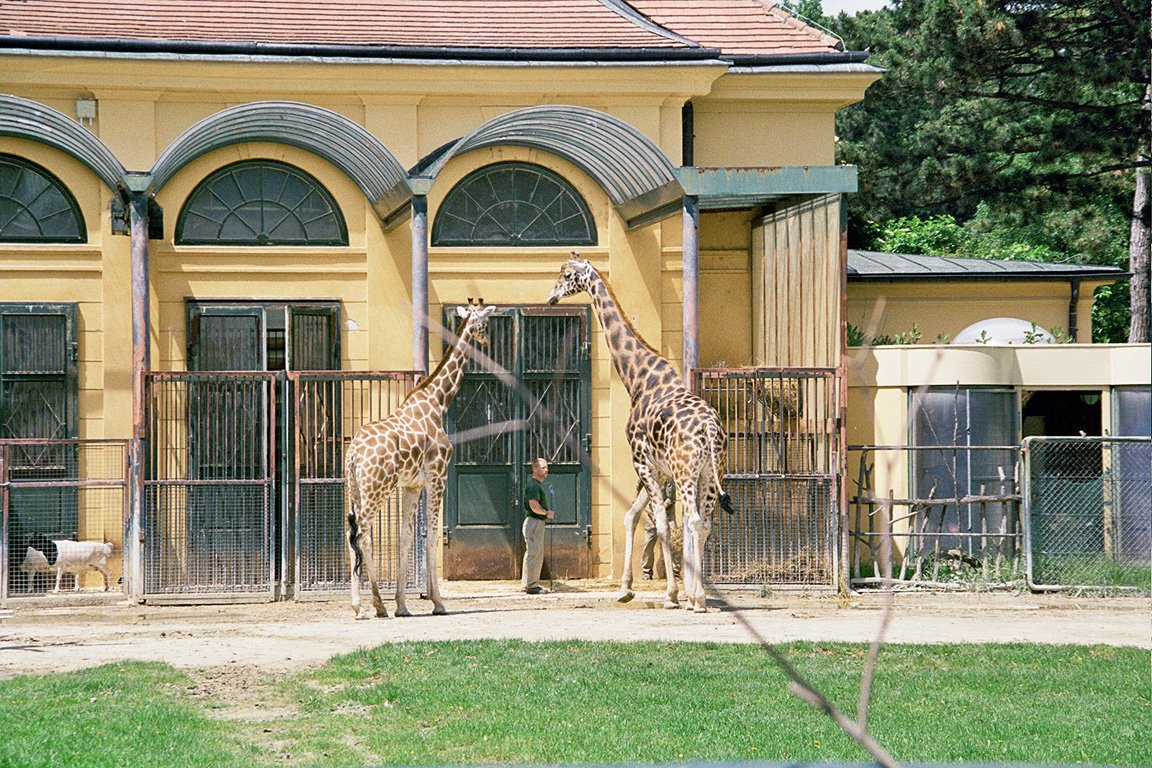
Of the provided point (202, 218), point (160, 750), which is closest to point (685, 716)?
point (160, 750)

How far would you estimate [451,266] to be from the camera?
53.1 feet

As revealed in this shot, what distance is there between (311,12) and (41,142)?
336cm

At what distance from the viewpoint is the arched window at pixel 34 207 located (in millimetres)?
15586

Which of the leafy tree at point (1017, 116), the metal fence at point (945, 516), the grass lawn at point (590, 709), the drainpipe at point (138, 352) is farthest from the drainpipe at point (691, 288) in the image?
the leafy tree at point (1017, 116)

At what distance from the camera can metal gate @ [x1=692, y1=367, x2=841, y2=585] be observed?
47.9 feet

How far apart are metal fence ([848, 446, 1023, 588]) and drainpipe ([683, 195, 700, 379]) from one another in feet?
6.48

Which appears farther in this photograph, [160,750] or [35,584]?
[35,584]

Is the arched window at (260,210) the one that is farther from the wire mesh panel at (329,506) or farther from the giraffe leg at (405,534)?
the giraffe leg at (405,534)

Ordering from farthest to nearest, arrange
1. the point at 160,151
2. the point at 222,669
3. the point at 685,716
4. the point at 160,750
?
the point at 160,151
the point at 222,669
the point at 685,716
the point at 160,750

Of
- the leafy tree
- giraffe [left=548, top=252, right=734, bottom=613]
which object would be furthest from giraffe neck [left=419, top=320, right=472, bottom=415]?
the leafy tree

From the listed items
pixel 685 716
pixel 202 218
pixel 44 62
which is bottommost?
pixel 685 716

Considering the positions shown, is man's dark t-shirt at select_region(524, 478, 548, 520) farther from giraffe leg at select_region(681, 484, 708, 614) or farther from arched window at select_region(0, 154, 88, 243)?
arched window at select_region(0, 154, 88, 243)

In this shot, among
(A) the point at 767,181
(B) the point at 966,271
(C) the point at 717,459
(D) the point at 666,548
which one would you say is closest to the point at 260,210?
(A) the point at 767,181

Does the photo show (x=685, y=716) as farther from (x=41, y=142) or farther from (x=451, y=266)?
(x=41, y=142)
